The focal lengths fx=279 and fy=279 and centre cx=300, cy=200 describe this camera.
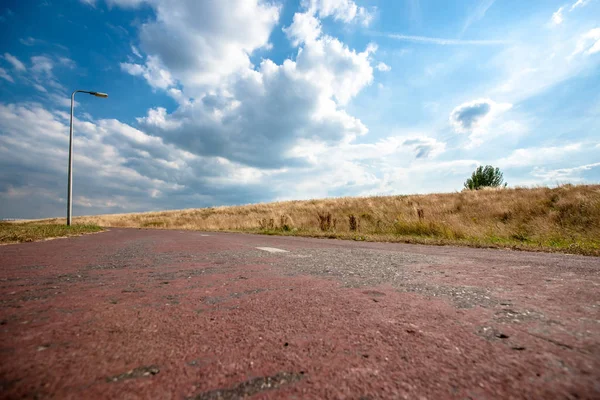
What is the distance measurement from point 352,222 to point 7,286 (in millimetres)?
10842

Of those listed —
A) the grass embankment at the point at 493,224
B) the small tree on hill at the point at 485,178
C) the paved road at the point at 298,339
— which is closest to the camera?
the paved road at the point at 298,339

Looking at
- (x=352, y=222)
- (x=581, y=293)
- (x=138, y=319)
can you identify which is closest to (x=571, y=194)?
(x=352, y=222)

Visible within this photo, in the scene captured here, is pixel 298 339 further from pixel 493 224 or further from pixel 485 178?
pixel 485 178

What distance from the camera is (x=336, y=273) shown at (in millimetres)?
2617

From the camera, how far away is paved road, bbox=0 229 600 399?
858 mm

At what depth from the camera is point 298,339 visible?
46.6 inches

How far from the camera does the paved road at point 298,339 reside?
86cm

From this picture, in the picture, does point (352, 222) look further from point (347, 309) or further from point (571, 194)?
point (571, 194)

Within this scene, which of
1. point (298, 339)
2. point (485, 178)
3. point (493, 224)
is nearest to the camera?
point (298, 339)

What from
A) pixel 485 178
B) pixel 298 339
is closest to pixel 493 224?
pixel 298 339

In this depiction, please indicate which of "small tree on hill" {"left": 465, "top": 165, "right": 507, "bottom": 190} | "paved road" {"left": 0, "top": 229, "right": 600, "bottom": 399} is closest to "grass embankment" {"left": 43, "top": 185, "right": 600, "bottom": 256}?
"paved road" {"left": 0, "top": 229, "right": 600, "bottom": 399}

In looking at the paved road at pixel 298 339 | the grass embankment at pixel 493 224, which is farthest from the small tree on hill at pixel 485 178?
the paved road at pixel 298 339

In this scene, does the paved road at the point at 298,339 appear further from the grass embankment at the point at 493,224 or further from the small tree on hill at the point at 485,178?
the small tree on hill at the point at 485,178

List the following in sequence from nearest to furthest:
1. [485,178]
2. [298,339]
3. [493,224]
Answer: [298,339] → [493,224] → [485,178]
